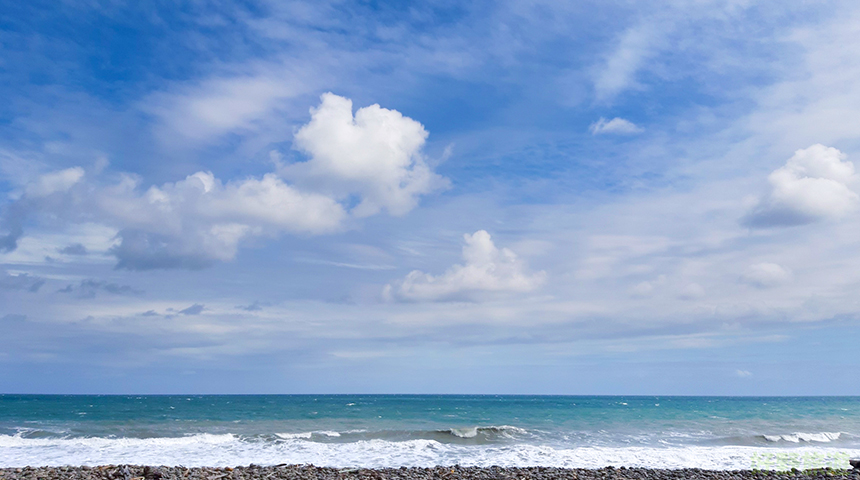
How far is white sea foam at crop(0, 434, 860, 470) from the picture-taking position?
16.6 m

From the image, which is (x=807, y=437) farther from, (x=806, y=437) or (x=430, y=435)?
(x=430, y=435)

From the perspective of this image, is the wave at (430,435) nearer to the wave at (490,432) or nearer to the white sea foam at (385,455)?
the wave at (490,432)

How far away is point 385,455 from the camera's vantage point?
722 inches

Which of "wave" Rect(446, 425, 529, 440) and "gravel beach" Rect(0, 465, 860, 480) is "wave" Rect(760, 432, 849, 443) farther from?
"gravel beach" Rect(0, 465, 860, 480)

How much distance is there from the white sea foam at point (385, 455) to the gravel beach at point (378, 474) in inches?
141

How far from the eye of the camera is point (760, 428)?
32719 mm

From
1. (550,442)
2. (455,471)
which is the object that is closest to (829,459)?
(550,442)

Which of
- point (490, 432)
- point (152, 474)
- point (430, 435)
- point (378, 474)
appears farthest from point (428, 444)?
point (152, 474)

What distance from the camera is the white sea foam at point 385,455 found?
16562mm

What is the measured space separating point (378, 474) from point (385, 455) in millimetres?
6735

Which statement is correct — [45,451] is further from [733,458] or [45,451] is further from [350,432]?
[733,458]

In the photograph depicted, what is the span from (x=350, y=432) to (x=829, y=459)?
21.0m

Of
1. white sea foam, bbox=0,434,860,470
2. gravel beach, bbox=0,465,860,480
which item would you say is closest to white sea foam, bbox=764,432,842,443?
white sea foam, bbox=0,434,860,470

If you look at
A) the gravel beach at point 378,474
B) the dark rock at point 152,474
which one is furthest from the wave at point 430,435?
the dark rock at point 152,474
